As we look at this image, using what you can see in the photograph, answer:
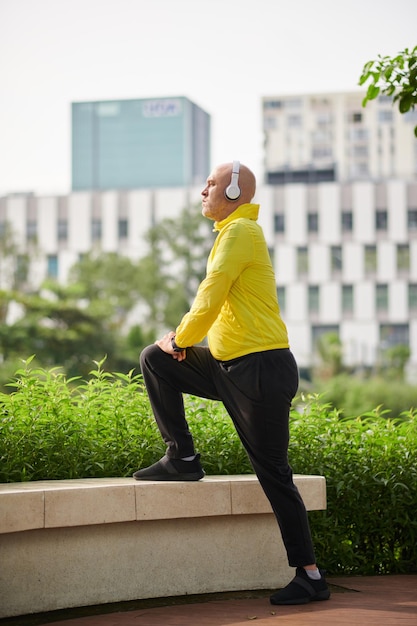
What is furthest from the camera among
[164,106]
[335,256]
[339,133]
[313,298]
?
[164,106]

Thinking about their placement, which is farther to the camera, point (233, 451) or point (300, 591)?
point (233, 451)

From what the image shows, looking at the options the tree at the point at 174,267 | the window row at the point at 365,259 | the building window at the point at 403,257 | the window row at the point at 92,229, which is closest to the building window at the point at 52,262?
the window row at the point at 92,229

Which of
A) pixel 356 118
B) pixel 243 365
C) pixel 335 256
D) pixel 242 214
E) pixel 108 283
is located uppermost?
pixel 356 118

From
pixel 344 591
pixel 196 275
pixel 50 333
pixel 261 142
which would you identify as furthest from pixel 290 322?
pixel 344 591

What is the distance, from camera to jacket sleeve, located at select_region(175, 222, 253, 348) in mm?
4727

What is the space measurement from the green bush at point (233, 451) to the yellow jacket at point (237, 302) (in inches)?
40.0

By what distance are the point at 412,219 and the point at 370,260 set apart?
4.34 meters

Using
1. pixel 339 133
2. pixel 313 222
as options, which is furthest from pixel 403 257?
pixel 339 133

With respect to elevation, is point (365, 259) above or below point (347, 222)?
below

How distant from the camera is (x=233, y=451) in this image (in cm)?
584

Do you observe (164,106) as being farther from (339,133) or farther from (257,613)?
(257,613)

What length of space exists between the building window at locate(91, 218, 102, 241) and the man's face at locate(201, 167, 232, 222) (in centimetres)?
7885

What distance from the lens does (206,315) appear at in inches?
186

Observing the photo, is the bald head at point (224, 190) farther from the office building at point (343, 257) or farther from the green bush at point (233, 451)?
the office building at point (343, 257)
